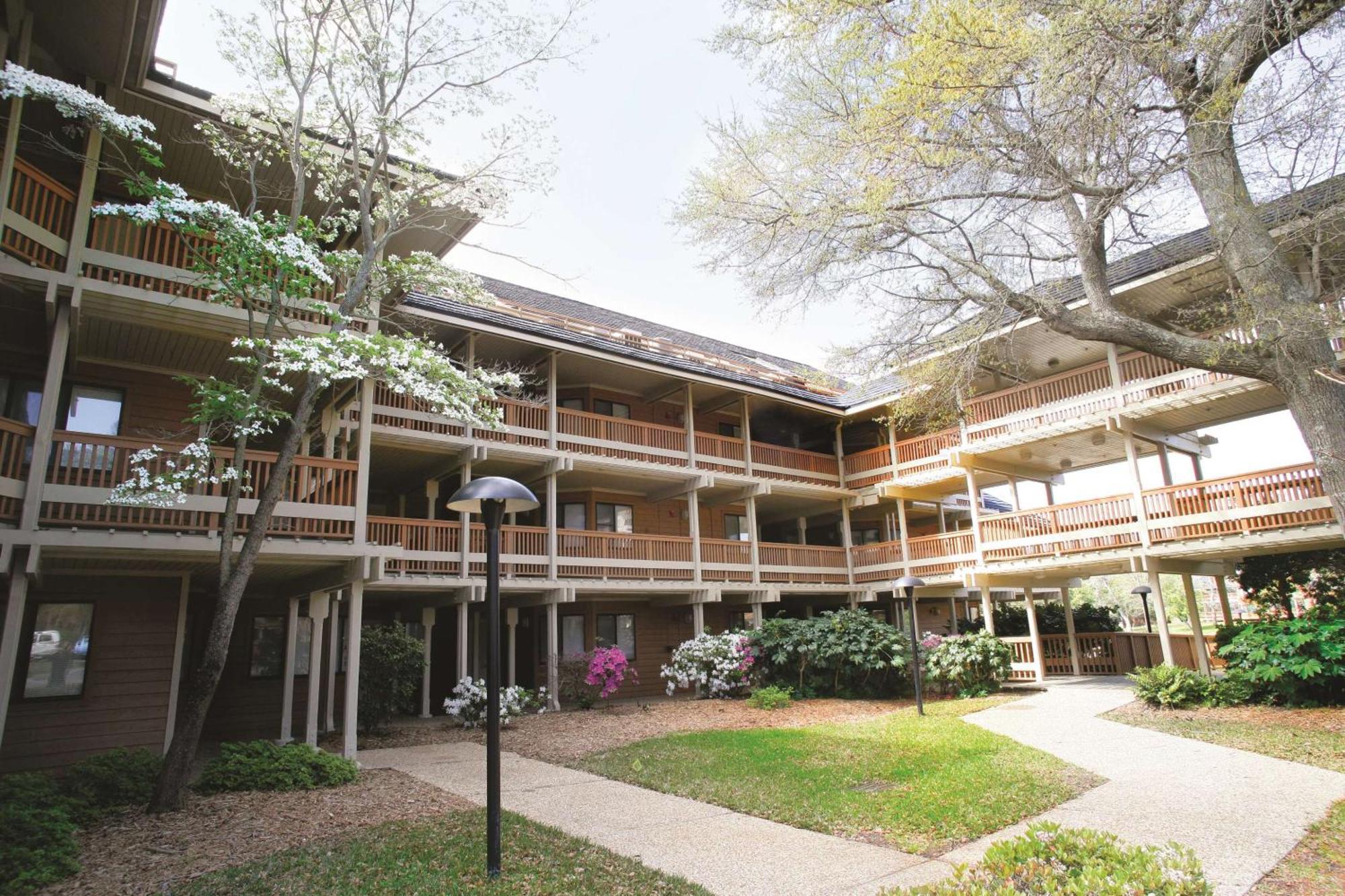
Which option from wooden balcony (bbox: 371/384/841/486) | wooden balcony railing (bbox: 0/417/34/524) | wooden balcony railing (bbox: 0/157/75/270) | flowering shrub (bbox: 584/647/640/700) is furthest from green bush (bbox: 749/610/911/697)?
wooden balcony railing (bbox: 0/157/75/270)

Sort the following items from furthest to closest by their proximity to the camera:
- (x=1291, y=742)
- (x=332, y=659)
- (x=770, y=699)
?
(x=770, y=699), (x=332, y=659), (x=1291, y=742)

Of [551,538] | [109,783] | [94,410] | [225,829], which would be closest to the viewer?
[225,829]

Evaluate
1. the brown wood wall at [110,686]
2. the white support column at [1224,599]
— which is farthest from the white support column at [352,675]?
the white support column at [1224,599]

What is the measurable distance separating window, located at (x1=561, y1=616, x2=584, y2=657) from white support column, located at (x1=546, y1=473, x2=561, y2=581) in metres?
3.28

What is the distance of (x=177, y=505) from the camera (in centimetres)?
962

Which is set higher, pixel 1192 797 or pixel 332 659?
pixel 332 659

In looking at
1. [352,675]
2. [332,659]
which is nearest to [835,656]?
[352,675]

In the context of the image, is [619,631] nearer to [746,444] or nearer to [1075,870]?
[746,444]

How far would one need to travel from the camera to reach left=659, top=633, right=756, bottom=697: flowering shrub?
712 inches

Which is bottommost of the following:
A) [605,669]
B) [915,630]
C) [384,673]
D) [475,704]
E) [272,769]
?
[272,769]

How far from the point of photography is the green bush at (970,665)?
1716 centimetres

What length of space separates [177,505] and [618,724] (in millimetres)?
8722

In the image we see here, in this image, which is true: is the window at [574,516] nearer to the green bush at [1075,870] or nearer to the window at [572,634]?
the window at [572,634]

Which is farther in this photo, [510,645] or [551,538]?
[510,645]
